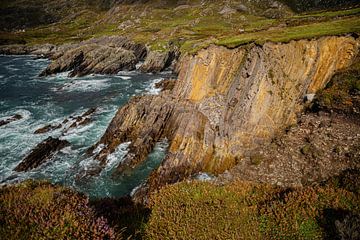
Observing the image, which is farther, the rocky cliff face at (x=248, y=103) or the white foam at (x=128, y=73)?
the white foam at (x=128, y=73)

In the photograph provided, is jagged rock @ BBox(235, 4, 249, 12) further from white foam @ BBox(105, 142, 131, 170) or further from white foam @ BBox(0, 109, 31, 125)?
white foam @ BBox(105, 142, 131, 170)

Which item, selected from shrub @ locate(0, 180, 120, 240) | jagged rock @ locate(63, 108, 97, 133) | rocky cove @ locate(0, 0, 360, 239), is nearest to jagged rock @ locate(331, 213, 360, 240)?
rocky cove @ locate(0, 0, 360, 239)

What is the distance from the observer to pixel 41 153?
108 ft

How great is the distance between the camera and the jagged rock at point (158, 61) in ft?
272

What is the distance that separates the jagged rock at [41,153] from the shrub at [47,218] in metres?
24.6

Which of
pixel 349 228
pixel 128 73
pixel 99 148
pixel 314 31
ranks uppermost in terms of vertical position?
pixel 314 31

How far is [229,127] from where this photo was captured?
25641 mm

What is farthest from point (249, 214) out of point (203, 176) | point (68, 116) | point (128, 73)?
point (128, 73)

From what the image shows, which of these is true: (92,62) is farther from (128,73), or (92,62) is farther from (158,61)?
(158,61)

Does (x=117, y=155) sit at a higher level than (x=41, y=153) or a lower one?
higher

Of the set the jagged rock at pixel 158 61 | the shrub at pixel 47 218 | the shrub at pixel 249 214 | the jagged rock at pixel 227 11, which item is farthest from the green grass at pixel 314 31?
the jagged rock at pixel 227 11

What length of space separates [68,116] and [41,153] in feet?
47.8

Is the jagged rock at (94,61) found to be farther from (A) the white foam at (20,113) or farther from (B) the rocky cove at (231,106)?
(B) the rocky cove at (231,106)

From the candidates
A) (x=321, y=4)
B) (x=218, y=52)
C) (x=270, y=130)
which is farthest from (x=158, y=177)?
(x=321, y=4)
